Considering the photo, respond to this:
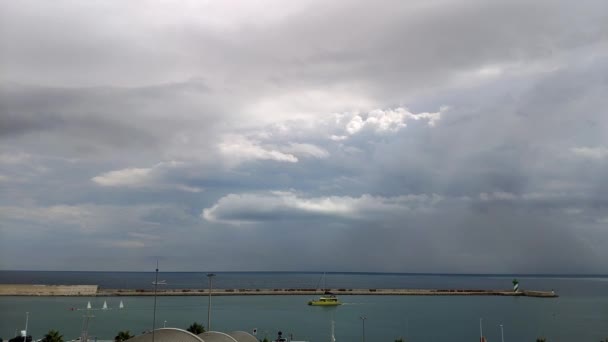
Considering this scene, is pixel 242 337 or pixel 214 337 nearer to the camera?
pixel 214 337

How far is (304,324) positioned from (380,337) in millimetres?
24603

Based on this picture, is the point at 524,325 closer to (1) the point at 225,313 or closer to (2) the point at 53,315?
(1) the point at 225,313

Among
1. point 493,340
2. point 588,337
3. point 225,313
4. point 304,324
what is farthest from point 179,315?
point 588,337

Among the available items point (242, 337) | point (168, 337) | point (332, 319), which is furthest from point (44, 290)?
point (168, 337)

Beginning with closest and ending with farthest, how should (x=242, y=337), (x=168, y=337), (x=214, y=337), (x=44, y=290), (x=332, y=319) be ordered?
(x=168, y=337) < (x=214, y=337) < (x=242, y=337) < (x=332, y=319) < (x=44, y=290)

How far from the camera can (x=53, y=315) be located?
12481cm

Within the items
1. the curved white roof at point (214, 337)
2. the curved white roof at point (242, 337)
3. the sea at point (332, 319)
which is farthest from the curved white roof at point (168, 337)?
the sea at point (332, 319)

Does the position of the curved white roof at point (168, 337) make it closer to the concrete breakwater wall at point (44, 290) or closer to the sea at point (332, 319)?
the sea at point (332, 319)

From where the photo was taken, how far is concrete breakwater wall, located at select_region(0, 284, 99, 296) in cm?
18025

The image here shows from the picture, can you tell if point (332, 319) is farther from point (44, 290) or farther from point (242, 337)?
point (44, 290)

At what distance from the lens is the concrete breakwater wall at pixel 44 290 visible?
180250mm

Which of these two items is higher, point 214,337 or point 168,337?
point 168,337

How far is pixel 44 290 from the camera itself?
612 feet

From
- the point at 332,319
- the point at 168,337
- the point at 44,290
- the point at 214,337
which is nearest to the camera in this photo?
the point at 168,337
